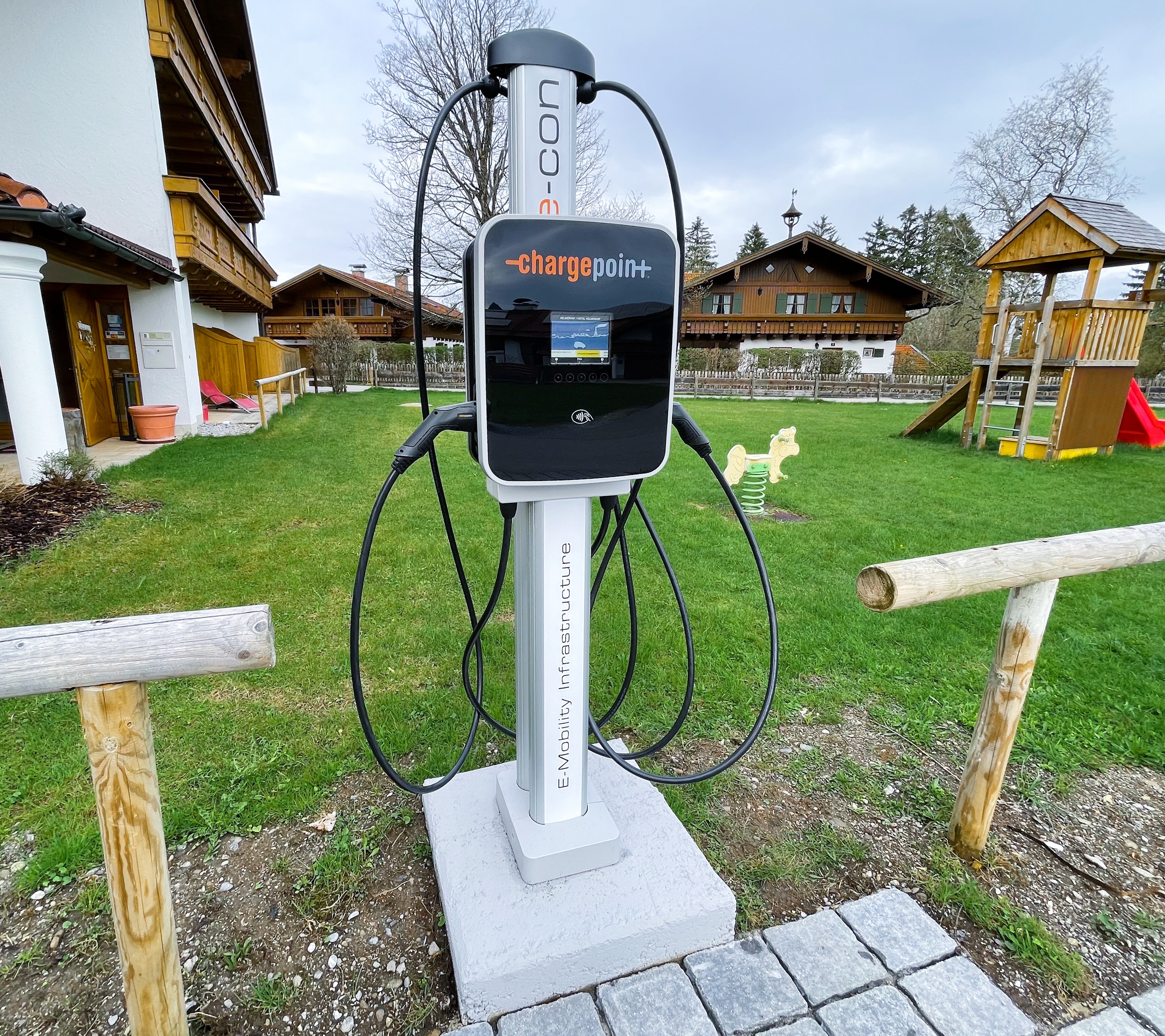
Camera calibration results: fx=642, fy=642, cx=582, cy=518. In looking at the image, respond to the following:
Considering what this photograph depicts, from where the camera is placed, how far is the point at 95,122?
819cm

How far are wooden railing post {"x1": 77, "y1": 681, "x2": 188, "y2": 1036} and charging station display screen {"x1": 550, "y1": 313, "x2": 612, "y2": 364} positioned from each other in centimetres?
89

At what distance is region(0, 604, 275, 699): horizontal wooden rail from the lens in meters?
0.96

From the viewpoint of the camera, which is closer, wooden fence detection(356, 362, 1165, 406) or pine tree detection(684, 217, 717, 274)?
wooden fence detection(356, 362, 1165, 406)

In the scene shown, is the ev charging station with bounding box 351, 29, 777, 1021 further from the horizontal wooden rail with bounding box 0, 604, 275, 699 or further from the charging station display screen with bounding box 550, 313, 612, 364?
the horizontal wooden rail with bounding box 0, 604, 275, 699

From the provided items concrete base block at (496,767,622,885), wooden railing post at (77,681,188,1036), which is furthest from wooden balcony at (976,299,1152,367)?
wooden railing post at (77,681,188,1036)

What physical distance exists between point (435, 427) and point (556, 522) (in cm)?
32

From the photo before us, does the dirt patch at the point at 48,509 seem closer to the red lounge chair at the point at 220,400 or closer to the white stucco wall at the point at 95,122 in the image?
the white stucco wall at the point at 95,122

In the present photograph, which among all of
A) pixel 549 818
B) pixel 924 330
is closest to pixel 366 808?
pixel 549 818

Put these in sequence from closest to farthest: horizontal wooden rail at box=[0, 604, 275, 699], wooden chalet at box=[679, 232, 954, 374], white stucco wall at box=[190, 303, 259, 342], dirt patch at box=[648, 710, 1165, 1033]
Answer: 1. horizontal wooden rail at box=[0, 604, 275, 699]
2. dirt patch at box=[648, 710, 1165, 1033]
3. white stucco wall at box=[190, 303, 259, 342]
4. wooden chalet at box=[679, 232, 954, 374]

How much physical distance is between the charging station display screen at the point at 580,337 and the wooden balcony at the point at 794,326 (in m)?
28.5

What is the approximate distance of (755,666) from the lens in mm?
2861

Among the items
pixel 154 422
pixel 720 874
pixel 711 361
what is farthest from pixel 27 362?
pixel 711 361

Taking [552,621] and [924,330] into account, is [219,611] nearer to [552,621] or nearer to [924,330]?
[552,621]

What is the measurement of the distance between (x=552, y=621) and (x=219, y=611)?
65 centimetres
